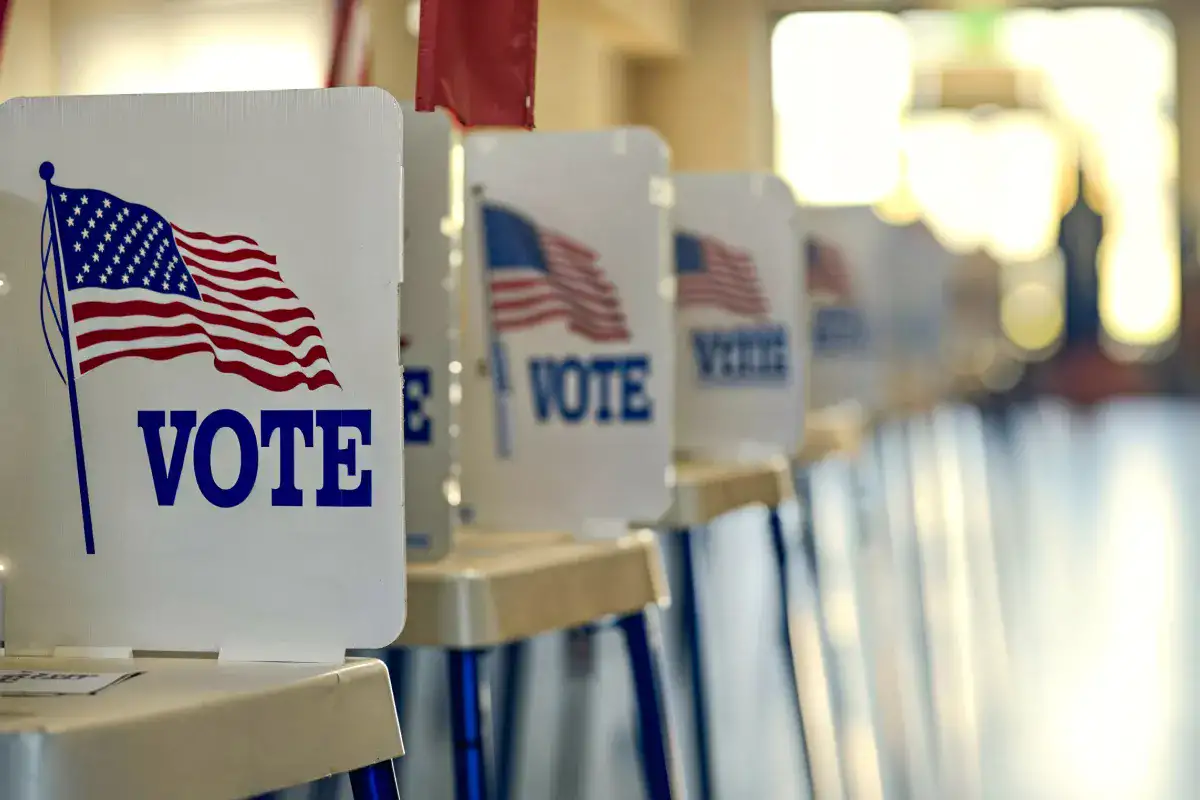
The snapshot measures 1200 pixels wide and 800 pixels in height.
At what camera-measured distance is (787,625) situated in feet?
7.41

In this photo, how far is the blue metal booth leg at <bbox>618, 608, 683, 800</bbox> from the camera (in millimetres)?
1540

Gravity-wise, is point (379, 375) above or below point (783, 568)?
above

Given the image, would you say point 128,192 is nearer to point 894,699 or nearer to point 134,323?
point 134,323

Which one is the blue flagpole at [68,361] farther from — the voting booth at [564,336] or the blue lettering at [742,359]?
the blue lettering at [742,359]

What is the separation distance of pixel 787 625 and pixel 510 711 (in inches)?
17.3

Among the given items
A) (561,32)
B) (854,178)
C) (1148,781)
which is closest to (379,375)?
(1148,781)

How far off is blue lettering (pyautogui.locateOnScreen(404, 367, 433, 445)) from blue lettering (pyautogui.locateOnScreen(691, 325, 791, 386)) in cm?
129

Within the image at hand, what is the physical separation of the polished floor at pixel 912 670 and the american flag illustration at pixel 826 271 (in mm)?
440

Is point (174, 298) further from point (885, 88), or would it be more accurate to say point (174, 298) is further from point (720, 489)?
point (885, 88)

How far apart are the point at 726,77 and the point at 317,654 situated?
217 inches

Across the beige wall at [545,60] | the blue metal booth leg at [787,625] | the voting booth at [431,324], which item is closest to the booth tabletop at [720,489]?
the blue metal booth leg at [787,625]

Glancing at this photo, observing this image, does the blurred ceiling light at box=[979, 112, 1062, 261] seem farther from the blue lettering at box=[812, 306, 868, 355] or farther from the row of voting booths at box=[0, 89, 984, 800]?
the row of voting booths at box=[0, 89, 984, 800]

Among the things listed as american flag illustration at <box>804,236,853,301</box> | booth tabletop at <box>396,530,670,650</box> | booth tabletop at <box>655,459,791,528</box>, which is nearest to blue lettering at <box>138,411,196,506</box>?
booth tabletop at <box>396,530,670,650</box>

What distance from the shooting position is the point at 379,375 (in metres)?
1.05
